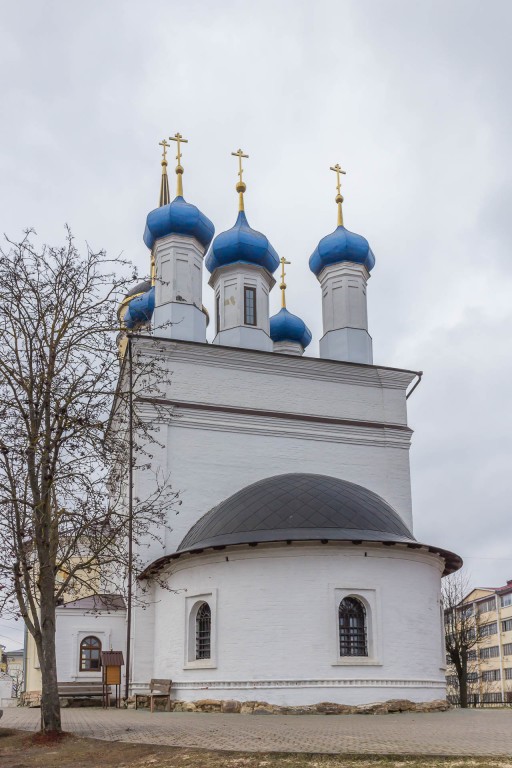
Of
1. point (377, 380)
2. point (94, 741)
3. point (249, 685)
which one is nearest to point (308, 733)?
point (94, 741)

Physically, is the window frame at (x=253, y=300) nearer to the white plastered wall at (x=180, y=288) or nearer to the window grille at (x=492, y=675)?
the white plastered wall at (x=180, y=288)

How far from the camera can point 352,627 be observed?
1523 cm

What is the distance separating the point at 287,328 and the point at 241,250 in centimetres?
655

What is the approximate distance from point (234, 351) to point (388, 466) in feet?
15.5

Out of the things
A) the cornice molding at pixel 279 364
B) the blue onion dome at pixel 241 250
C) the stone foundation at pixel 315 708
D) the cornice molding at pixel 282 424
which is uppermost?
the blue onion dome at pixel 241 250

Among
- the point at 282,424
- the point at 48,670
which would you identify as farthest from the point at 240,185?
the point at 48,670

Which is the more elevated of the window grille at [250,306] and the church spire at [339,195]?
the church spire at [339,195]

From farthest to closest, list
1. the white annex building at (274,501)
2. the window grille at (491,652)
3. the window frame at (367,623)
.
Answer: the window grille at (491,652), the white annex building at (274,501), the window frame at (367,623)

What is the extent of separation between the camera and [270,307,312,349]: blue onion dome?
29.2 m

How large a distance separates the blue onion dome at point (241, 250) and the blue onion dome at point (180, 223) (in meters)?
0.46

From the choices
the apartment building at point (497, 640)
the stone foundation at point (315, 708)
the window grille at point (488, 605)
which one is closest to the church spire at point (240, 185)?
the stone foundation at point (315, 708)

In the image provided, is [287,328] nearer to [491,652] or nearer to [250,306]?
[250,306]

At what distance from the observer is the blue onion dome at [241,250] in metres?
23.1

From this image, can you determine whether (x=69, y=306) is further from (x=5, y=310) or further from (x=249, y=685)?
(x=249, y=685)
